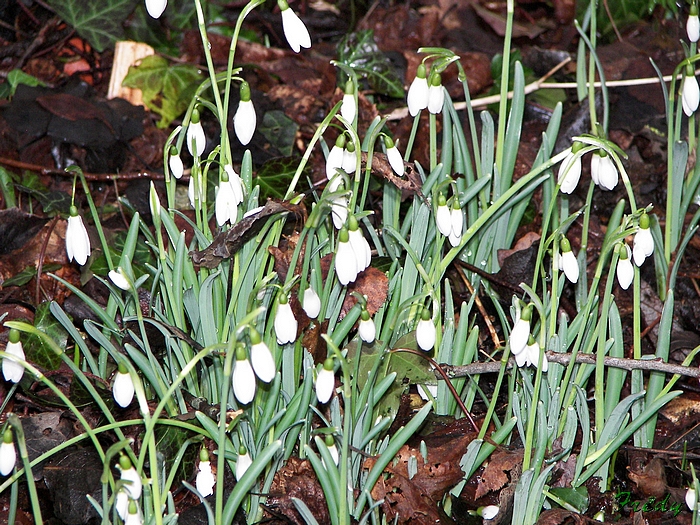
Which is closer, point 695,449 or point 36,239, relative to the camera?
point 695,449

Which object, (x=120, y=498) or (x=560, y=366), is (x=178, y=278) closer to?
(x=120, y=498)

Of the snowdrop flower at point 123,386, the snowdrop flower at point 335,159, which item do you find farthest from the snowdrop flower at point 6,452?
the snowdrop flower at point 335,159

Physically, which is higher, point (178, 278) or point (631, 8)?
point (631, 8)

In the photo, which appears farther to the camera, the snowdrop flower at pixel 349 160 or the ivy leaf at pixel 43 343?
the ivy leaf at pixel 43 343

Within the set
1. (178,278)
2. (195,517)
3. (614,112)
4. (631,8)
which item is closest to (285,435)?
(195,517)

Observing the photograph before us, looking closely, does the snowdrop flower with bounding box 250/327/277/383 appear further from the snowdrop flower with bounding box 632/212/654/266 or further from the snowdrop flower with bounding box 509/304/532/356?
the snowdrop flower with bounding box 632/212/654/266

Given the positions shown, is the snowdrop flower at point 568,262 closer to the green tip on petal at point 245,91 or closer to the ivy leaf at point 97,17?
the green tip on petal at point 245,91

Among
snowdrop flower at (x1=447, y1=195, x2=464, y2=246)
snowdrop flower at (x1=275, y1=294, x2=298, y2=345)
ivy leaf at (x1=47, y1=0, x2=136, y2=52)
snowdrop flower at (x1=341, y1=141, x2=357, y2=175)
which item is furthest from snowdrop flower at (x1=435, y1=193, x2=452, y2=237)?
ivy leaf at (x1=47, y1=0, x2=136, y2=52)
